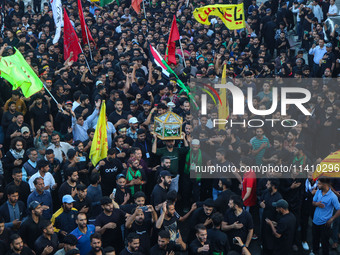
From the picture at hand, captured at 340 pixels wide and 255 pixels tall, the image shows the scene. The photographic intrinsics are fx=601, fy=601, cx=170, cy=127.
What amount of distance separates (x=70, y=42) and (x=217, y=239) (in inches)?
387

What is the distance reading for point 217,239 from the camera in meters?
8.31

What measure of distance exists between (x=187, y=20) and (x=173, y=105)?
31.5 feet

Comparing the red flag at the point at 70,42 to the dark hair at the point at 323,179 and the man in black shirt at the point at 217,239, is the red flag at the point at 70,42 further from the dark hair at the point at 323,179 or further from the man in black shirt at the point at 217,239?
the man in black shirt at the point at 217,239

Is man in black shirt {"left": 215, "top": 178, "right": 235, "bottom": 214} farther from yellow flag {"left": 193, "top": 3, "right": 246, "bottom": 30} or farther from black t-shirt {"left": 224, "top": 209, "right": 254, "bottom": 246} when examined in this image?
yellow flag {"left": 193, "top": 3, "right": 246, "bottom": 30}

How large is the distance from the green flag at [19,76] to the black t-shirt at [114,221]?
382 cm

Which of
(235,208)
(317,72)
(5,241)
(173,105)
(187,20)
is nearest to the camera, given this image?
(5,241)

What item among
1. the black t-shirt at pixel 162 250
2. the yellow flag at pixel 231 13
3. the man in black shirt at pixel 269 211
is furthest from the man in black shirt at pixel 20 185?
the yellow flag at pixel 231 13

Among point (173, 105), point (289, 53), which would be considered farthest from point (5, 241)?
point (289, 53)

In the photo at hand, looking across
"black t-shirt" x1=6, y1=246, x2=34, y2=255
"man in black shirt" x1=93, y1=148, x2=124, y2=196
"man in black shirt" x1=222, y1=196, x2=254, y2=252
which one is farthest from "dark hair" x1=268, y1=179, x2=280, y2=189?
"black t-shirt" x1=6, y1=246, x2=34, y2=255

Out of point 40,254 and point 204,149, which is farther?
point 204,149

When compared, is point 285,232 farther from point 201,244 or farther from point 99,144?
point 99,144

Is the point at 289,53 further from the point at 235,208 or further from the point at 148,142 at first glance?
the point at 235,208

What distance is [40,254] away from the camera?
8.16 metres

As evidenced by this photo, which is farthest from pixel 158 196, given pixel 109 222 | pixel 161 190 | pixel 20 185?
pixel 20 185
